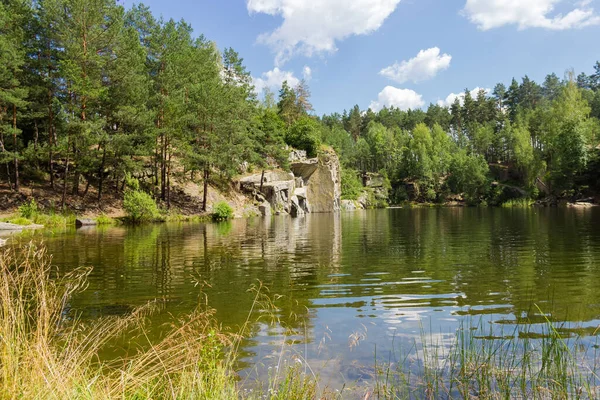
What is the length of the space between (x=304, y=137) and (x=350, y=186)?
87.9ft

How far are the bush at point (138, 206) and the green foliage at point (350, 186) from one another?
5873cm

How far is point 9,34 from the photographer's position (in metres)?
34.1

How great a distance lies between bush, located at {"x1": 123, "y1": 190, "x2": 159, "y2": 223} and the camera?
3722 cm

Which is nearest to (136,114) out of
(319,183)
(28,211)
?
(28,211)

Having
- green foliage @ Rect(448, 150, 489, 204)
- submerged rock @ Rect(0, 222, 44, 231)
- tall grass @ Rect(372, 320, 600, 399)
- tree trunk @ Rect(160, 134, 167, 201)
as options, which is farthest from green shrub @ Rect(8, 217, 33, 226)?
green foliage @ Rect(448, 150, 489, 204)

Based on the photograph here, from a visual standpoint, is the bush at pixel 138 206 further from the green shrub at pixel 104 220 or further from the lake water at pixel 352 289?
the lake water at pixel 352 289

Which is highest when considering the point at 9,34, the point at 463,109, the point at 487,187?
the point at 463,109

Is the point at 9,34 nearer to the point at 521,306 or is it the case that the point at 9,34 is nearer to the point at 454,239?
the point at 454,239

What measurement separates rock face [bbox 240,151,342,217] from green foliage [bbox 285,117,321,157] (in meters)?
2.36

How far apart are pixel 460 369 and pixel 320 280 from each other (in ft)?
23.2

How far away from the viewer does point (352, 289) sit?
10922mm

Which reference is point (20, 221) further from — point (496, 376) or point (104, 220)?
point (496, 376)

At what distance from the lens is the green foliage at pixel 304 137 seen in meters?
72.2

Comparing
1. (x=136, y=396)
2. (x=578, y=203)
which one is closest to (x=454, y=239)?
(x=136, y=396)
